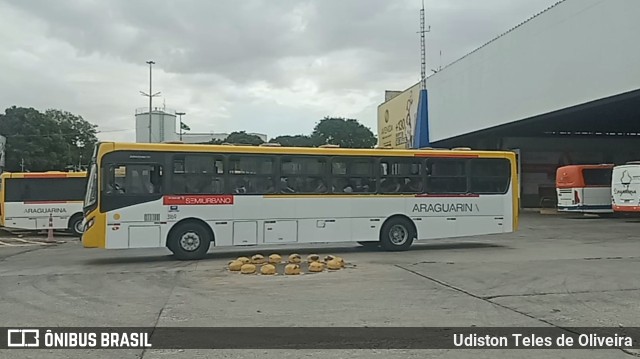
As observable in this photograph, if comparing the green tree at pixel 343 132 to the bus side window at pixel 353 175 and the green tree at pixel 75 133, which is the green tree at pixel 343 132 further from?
the bus side window at pixel 353 175

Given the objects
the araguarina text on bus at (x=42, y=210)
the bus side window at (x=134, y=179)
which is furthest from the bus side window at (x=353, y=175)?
the araguarina text on bus at (x=42, y=210)

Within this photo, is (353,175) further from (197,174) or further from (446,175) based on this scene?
(197,174)

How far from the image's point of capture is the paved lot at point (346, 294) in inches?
315

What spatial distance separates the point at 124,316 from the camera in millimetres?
8539

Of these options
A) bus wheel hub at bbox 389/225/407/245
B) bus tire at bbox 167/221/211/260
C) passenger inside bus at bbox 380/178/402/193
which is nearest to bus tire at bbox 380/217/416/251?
bus wheel hub at bbox 389/225/407/245

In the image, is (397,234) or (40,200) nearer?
(397,234)

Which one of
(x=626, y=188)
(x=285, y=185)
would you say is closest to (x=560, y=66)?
(x=626, y=188)

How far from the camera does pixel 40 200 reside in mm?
26422

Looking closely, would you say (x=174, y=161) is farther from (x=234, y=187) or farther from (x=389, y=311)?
(x=389, y=311)

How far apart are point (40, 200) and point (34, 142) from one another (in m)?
45.5

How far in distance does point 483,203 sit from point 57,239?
53.8 ft

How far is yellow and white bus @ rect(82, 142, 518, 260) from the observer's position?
48.9ft

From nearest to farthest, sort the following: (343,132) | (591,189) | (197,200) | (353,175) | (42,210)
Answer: (197,200)
(353,175)
(42,210)
(591,189)
(343,132)

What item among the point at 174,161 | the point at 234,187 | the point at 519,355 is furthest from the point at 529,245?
the point at 519,355
